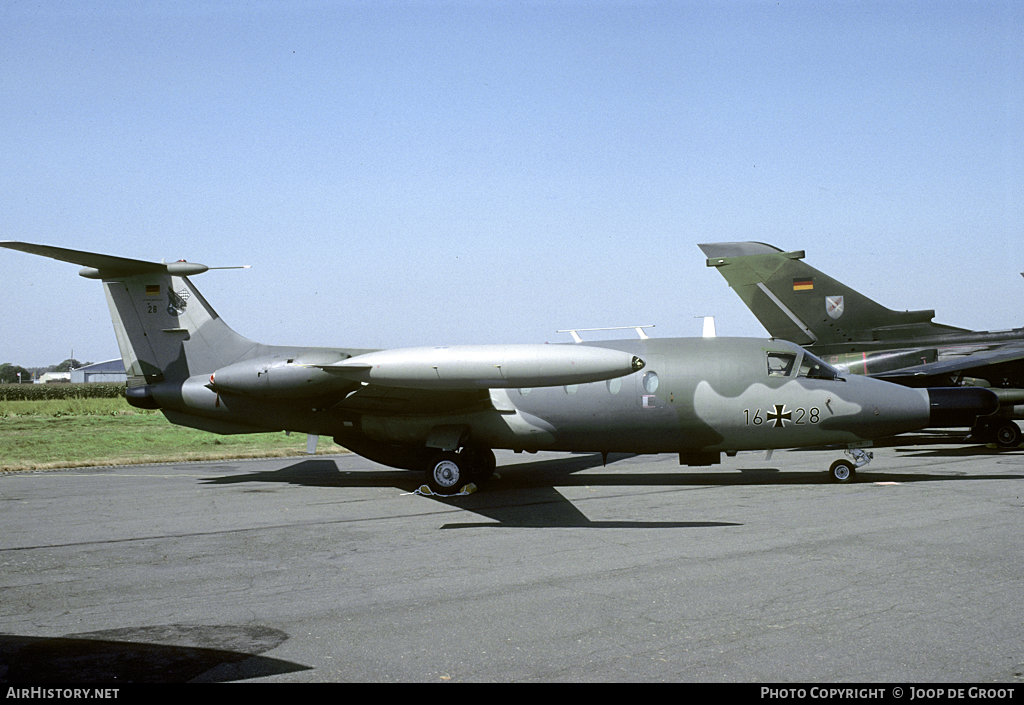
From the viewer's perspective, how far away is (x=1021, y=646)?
5.16m

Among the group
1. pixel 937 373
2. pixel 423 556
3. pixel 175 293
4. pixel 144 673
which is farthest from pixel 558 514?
pixel 937 373

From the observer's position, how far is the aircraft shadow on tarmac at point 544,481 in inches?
416

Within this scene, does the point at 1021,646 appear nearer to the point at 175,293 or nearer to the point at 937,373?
the point at 175,293

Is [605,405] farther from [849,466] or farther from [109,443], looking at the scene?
[109,443]

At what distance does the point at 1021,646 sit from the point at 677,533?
14.5 ft

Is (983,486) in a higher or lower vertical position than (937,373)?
lower

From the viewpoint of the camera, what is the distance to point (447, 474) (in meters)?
13.2

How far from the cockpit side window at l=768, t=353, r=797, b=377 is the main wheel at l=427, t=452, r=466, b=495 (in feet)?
18.3

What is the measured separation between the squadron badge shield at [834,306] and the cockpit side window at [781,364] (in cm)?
976

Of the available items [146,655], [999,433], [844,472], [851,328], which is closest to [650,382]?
[844,472]

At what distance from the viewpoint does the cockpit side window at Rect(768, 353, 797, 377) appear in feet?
44.2

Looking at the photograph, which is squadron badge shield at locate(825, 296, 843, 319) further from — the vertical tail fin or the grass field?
the vertical tail fin

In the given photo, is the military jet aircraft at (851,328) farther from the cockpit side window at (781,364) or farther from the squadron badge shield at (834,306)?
the cockpit side window at (781,364)

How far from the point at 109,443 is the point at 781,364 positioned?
19.6 meters
